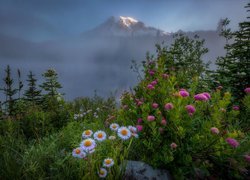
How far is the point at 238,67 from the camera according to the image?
359 inches

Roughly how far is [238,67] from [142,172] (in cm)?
721

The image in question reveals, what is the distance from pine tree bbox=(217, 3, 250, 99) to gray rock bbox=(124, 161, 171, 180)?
586cm

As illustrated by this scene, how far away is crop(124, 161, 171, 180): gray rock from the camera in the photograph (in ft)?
10.4

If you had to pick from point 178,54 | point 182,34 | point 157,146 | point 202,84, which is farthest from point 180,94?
point 182,34

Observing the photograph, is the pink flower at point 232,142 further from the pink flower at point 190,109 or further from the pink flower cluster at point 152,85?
the pink flower cluster at point 152,85

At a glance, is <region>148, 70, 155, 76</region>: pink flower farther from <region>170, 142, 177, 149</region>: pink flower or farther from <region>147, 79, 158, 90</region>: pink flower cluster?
<region>170, 142, 177, 149</region>: pink flower

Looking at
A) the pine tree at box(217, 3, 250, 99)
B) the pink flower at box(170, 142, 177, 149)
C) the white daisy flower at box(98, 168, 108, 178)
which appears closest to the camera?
the white daisy flower at box(98, 168, 108, 178)

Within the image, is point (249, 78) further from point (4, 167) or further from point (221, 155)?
point (4, 167)

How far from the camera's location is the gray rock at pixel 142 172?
3.18 meters

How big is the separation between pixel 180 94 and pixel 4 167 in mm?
2469

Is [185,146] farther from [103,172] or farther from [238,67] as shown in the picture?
[238,67]

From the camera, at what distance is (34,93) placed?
1616 cm

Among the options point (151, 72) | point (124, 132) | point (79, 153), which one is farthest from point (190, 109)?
point (151, 72)

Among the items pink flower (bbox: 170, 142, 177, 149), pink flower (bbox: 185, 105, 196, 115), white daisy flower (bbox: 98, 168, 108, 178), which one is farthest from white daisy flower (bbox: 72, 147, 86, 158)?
pink flower (bbox: 185, 105, 196, 115)
